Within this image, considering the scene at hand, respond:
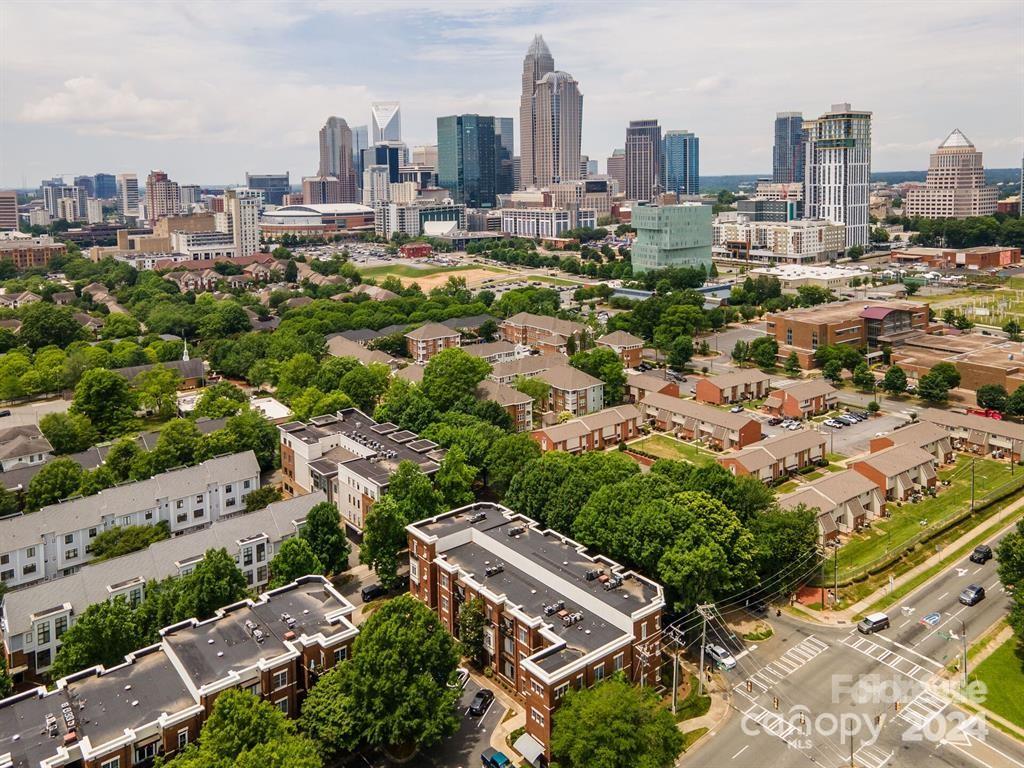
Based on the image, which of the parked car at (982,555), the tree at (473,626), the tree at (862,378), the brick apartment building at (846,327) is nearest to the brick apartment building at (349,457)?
the tree at (473,626)

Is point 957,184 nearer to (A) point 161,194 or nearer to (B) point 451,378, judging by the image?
(B) point 451,378

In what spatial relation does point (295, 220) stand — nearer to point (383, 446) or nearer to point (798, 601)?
point (383, 446)

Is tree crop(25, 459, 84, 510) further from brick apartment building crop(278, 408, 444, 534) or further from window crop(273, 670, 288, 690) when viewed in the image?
window crop(273, 670, 288, 690)

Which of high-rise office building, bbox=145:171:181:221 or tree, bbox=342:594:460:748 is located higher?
high-rise office building, bbox=145:171:181:221

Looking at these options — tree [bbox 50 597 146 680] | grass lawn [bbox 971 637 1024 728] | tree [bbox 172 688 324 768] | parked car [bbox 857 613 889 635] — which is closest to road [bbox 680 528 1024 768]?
parked car [bbox 857 613 889 635]

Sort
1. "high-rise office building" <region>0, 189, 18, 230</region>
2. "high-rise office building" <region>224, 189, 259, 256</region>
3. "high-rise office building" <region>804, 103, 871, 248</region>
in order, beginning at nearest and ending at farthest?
"high-rise office building" <region>804, 103, 871, 248</region>, "high-rise office building" <region>224, 189, 259, 256</region>, "high-rise office building" <region>0, 189, 18, 230</region>

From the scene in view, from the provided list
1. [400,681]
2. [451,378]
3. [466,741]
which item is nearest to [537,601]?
[466,741]

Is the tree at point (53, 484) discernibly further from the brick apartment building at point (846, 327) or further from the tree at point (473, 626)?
the brick apartment building at point (846, 327)
